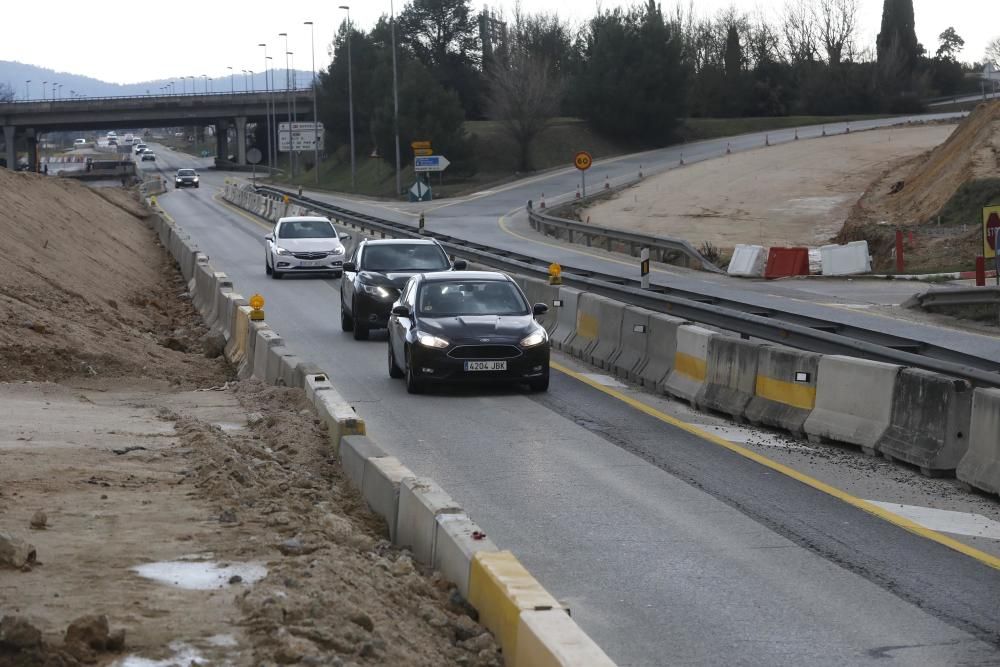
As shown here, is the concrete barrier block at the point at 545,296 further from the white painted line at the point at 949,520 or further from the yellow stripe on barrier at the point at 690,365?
the white painted line at the point at 949,520

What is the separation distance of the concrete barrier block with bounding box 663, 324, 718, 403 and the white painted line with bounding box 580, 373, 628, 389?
0.95 metres

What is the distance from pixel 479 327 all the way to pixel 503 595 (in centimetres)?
1075

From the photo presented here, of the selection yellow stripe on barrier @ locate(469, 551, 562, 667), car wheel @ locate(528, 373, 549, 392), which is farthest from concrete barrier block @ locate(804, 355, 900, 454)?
yellow stripe on barrier @ locate(469, 551, 562, 667)

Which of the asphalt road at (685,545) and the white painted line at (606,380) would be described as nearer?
the asphalt road at (685,545)

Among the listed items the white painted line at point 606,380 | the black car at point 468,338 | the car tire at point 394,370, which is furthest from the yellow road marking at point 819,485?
the car tire at point 394,370

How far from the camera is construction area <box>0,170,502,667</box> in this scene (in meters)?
6.12

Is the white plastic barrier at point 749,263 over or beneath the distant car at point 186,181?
over

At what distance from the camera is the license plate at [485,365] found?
1698cm

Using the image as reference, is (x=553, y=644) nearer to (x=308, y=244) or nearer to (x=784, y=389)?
(x=784, y=389)

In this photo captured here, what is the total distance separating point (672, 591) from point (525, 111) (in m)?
93.7

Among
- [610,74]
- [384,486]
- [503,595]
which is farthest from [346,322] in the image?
[610,74]

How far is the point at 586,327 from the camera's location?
20.8 m

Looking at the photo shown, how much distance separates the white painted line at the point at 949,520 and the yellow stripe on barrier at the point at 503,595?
399cm

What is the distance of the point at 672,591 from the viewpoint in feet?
27.6
